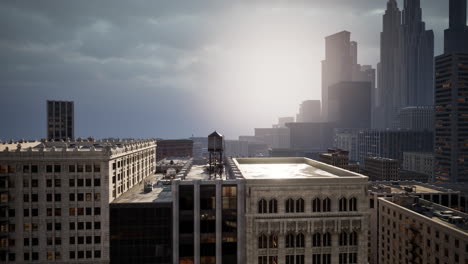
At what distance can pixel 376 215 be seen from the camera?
313 feet

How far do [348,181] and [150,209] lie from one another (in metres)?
46.7

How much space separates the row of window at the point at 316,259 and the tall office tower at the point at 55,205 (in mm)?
37351

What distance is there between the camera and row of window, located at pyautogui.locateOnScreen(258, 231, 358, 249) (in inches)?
2415

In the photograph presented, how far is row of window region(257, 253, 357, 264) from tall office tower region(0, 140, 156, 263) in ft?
123

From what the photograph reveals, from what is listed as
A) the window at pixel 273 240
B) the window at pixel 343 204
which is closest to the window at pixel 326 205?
the window at pixel 343 204

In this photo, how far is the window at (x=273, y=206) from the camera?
201 ft

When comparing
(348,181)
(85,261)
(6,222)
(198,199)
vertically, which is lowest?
(85,261)

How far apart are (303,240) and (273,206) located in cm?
1049

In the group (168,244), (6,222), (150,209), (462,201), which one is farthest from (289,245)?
(462,201)

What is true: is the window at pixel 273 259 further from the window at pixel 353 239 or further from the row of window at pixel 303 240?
the window at pixel 353 239

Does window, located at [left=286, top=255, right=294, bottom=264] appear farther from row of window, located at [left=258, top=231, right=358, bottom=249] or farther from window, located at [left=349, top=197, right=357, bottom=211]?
window, located at [left=349, top=197, right=357, bottom=211]

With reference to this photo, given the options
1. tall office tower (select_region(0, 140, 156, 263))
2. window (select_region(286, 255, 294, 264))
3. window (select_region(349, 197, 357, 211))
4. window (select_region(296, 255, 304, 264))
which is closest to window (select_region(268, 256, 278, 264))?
window (select_region(286, 255, 294, 264))

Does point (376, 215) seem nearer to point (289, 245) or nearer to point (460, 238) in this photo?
point (460, 238)

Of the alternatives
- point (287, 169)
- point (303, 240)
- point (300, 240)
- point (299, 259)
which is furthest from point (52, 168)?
point (287, 169)
